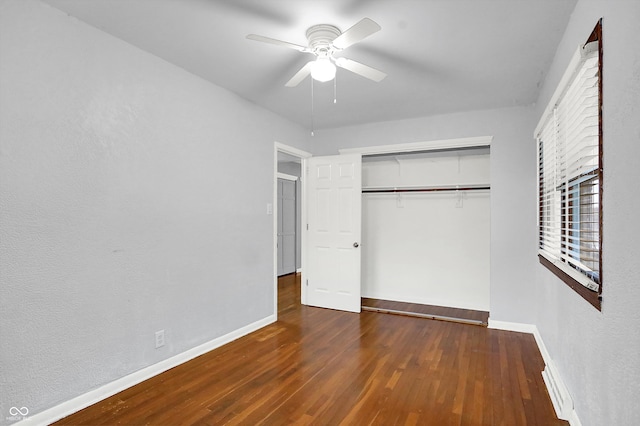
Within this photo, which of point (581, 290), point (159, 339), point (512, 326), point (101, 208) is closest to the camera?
point (581, 290)

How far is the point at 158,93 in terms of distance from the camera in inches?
110

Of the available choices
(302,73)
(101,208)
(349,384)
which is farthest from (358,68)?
(349,384)

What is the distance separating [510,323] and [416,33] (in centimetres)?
329

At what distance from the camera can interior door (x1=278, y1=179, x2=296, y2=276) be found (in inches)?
281

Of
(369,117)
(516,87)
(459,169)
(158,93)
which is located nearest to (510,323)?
(459,169)

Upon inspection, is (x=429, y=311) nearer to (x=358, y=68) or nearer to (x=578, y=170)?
(x=578, y=170)

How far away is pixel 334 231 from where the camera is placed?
15.5ft

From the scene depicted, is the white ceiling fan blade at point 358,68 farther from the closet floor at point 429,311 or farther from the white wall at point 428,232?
the closet floor at point 429,311

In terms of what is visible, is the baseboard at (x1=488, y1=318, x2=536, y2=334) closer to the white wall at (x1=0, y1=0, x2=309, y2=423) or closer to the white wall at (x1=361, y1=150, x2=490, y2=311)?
the white wall at (x1=361, y1=150, x2=490, y2=311)

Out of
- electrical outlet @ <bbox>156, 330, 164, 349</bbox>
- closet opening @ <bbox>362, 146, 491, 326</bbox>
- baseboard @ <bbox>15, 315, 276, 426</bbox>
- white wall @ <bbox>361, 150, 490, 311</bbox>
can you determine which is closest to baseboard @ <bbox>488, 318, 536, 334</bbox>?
closet opening @ <bbox>362, 146, 491, 326</bbox>

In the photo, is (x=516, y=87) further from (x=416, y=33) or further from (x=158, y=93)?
(x=158, y=93)

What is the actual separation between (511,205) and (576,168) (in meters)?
1.93

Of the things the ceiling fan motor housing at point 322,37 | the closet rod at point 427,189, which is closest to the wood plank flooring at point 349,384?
the closet rod at point 427,189
